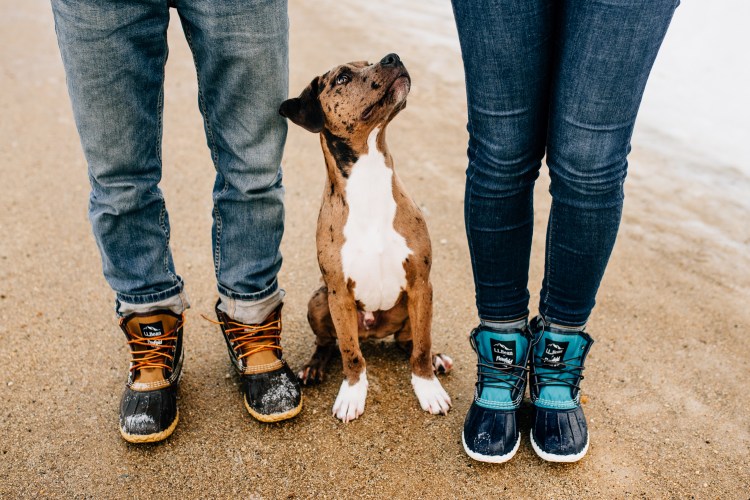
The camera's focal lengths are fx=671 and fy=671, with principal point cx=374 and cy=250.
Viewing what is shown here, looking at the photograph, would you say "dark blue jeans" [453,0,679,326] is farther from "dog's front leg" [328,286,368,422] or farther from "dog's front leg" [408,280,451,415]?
"dog's front leg" [328,286,368,422]

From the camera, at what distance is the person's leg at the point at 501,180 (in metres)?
1.87

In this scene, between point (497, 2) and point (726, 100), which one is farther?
point (726, 100)

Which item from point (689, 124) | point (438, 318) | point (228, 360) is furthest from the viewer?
point (689, 124)

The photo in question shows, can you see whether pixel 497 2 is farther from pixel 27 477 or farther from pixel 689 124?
pixel 689 124

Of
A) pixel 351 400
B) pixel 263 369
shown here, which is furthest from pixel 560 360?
pixel 263 369

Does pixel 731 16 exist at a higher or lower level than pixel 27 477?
higher

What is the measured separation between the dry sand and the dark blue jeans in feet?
1.81

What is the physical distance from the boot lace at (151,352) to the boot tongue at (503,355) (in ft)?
3.83

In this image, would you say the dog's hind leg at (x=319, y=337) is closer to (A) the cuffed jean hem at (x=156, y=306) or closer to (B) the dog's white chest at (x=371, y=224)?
(B) the dog's white chest at (x=371, y=224)

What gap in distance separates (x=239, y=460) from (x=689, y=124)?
4.51 m

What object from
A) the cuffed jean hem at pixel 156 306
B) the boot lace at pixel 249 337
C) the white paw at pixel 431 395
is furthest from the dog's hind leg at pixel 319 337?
the cuffed jean hem at pixel 156 306

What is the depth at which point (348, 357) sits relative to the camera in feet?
8.19

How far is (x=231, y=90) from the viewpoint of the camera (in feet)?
7.16

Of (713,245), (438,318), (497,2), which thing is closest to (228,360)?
(438,318)
